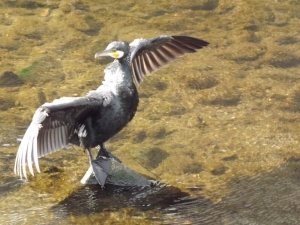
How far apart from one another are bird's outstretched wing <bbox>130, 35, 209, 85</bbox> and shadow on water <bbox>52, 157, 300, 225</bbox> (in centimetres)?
144

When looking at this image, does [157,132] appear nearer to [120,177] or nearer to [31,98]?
[120,177]

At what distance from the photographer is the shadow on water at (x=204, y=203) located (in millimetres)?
5020

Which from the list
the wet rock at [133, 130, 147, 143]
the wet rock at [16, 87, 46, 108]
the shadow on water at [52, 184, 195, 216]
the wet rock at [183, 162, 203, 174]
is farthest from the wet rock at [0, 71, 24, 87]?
the wet rock at [183, 162, 203, 174]

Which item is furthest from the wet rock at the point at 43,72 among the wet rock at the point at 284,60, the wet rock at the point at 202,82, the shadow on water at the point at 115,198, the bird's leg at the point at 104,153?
the wet rock at the point at 284,60

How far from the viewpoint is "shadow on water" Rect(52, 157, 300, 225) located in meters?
5.02

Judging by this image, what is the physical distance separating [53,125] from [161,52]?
1749 millimetres

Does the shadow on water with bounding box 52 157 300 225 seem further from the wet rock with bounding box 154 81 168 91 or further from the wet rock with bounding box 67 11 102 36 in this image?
the wet rock with bounding box 67 11 102 36

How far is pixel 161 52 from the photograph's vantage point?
6.41 meters

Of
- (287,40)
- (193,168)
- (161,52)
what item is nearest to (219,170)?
(193,168)

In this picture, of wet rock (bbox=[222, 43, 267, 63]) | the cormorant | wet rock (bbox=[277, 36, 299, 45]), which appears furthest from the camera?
wet rock (bbox=[277, 36, 299, 45])

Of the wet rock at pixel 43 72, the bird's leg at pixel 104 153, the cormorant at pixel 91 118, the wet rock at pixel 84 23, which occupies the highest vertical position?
the cormorant at pixel 91 118

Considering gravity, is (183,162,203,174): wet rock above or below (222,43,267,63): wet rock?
below

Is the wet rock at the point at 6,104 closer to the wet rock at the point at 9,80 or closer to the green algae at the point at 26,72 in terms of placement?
the wet rock at the point at 9,80

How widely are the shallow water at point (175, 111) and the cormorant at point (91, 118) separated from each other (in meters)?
0.35
